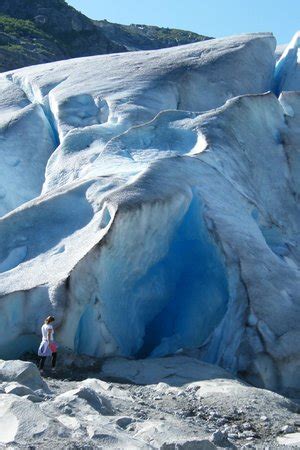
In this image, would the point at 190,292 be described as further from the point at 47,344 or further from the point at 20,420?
the point at 20,420

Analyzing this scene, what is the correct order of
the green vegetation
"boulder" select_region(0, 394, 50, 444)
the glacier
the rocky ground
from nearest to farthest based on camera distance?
1. "boulder" select_region(0, 394, 50, 444)
2. the rocky ground
3. the glacier
4. the green vegetation

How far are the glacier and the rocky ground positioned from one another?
700 millimetres

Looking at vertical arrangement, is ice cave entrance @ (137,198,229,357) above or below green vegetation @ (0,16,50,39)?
below

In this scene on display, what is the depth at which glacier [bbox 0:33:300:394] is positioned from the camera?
10.1m

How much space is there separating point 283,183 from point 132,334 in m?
4.64

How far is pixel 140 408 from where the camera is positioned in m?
7.75

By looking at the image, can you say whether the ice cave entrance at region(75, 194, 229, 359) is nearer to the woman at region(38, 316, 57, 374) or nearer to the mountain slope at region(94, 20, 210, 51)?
the woman at region(38, 316, 57, 374)

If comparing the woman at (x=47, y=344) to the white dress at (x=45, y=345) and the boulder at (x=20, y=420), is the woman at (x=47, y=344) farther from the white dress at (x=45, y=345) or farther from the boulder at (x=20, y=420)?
the boulder at (x=20, y=420)

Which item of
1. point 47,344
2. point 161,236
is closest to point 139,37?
point 161,236

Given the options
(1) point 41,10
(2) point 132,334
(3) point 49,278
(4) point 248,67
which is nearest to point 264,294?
(2) point 132,334

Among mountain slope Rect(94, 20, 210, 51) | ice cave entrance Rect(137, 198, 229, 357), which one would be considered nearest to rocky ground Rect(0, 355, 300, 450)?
ice cave entrance Rect(137, 198, 229, 357)

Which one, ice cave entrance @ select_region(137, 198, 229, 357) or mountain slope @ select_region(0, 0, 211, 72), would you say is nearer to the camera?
ice cave entrance @ select_region(137, 198, 229, 357)

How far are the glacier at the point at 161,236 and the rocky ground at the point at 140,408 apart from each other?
2.30 ft

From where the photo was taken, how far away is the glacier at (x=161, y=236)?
1013cm
